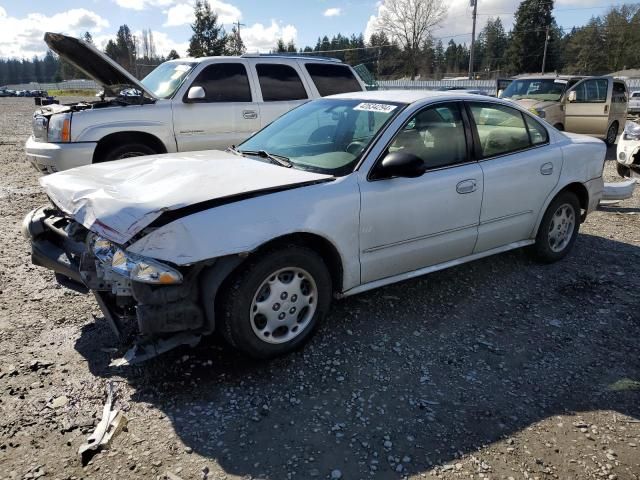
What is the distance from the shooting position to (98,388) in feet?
9.75

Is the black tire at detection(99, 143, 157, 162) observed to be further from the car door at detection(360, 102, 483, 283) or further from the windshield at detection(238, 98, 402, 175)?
the car door at detection(360, 102, 483, 283)

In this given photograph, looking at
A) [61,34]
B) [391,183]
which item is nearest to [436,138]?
[391,183]

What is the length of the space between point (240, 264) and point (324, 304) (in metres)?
0.70

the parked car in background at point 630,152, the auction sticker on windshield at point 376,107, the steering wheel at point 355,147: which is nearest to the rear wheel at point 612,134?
the parked car in background at point 630,152

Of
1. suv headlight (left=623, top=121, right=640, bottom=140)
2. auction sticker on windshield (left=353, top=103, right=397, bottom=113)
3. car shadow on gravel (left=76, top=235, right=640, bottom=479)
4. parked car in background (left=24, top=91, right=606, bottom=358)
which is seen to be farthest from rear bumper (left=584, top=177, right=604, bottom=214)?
suv headlight (left=623, top=121, right=640, bottom=140)

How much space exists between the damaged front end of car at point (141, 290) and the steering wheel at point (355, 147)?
1374mm

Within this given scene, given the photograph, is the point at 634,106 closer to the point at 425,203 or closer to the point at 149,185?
the point at 425,203

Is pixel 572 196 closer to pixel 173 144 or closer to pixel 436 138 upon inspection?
pixel 436 138

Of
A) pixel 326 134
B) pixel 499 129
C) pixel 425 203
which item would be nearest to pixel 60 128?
pixel 326 134

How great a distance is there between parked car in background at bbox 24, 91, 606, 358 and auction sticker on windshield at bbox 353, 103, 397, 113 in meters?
0.02

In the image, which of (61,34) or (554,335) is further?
(61,34)

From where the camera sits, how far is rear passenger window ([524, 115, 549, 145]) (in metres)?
4.62

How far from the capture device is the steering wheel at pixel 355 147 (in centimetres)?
358

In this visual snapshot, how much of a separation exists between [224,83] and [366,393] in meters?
5.51
